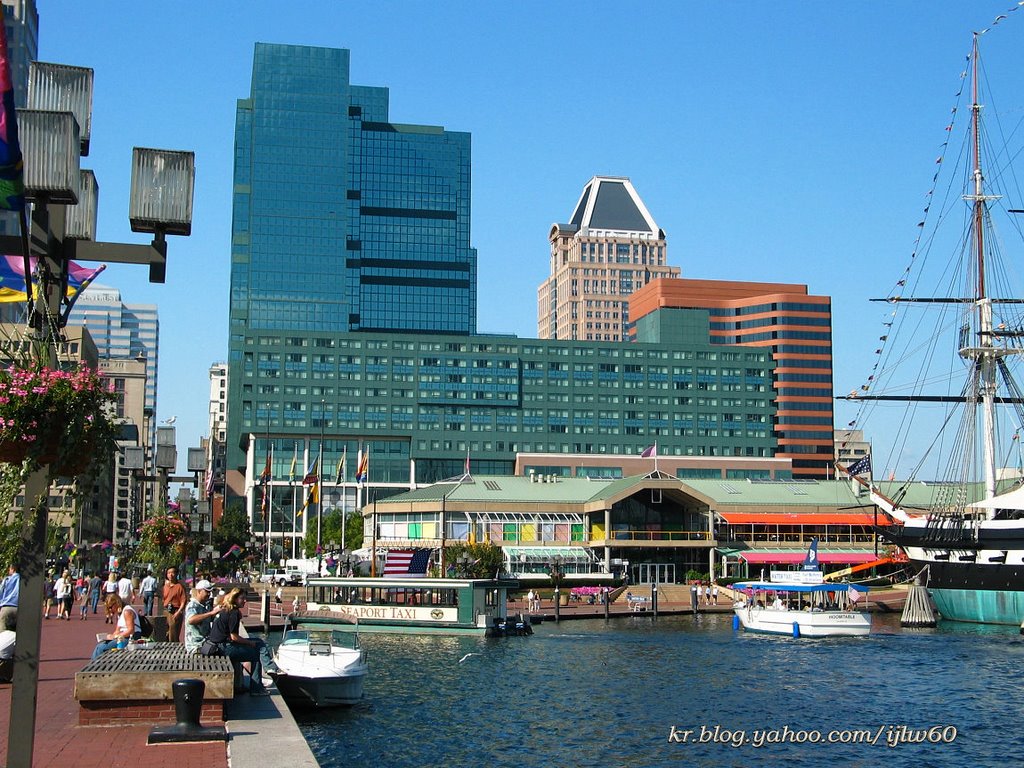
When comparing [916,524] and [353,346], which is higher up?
[353,346]

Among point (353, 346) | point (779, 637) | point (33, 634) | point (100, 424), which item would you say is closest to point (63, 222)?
point (100, 424)

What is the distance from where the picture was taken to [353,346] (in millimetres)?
181875

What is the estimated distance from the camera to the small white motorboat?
35.4 metres

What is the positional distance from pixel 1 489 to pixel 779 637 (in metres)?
63.1

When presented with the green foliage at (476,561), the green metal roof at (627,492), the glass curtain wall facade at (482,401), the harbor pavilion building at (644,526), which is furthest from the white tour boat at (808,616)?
the glass curtain wall facade at (482,401)

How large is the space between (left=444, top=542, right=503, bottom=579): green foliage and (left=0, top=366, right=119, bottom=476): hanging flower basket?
80803mm

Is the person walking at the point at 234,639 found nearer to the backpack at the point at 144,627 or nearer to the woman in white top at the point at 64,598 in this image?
the backpack at the point at 144,627

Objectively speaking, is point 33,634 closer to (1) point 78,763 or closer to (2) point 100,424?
(2) point 100,424

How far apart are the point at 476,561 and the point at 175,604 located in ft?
213

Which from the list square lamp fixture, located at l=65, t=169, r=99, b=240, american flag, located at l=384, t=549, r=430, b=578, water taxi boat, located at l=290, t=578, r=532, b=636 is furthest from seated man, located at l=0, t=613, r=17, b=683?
american flag, located at l=384, t=549, r=430, b=578

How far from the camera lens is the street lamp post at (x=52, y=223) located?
11648 millimetres

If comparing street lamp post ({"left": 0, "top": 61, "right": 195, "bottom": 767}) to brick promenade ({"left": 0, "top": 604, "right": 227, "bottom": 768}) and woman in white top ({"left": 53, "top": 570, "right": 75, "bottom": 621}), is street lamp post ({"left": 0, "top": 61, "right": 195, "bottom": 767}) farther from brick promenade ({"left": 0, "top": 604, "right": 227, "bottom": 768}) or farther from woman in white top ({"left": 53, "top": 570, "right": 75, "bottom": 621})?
woman in white top ({"left": 53, "top": 570, "right": 75, "bottom": 621})

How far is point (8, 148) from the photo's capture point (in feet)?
34.0

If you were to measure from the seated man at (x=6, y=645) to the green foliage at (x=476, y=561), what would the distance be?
68.2m
